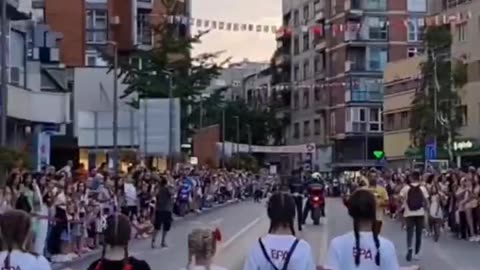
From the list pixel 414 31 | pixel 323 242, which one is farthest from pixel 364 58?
pixel 323 242

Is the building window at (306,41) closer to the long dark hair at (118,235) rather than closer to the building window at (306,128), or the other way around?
the building window at (306,128)

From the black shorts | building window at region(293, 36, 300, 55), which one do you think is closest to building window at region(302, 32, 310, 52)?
building window at region(293, 36, 300, 55)

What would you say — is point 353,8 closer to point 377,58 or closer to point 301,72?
point 377,58

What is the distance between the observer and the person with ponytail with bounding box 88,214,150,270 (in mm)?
8109

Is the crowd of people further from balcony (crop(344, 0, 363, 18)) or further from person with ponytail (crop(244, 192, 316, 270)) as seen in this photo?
balcony (crop(344, 0, 363, 18))

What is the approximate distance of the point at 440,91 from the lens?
71250 millimetres

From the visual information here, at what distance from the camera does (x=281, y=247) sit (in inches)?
357

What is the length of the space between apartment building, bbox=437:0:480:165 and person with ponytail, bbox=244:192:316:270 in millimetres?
67163

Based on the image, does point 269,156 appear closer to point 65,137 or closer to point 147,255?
point 65,137

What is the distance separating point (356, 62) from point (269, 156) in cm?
3086

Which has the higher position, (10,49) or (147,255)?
(10,49)

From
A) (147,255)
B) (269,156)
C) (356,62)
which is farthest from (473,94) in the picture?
(269,156)

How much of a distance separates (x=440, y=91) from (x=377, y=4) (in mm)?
40589

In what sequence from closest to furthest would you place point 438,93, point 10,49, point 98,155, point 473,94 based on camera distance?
point 10,49 → point 98,155 → point 438,93 → point 473,94
